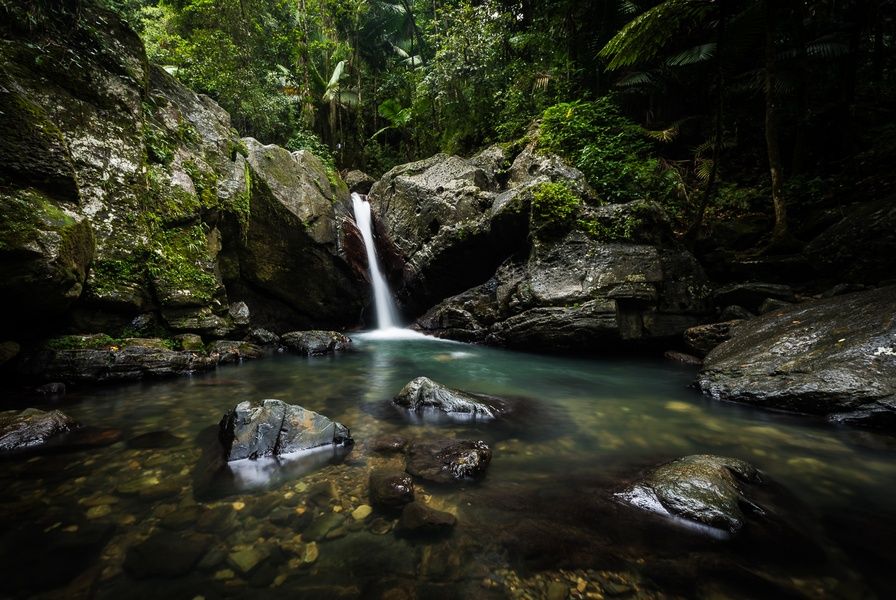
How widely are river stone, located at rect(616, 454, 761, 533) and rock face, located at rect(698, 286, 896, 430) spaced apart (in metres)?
2.00

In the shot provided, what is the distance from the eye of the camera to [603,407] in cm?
454

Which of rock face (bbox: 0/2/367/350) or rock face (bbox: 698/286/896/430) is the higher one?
rock face (bbox: 0/2/367/350)

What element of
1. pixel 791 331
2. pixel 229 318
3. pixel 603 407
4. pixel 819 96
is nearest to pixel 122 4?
pixel 229 318

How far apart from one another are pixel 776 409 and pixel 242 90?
51.3ft

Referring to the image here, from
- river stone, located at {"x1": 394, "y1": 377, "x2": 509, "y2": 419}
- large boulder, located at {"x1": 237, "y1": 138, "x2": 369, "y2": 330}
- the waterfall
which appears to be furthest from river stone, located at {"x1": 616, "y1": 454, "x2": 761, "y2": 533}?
the waterfall

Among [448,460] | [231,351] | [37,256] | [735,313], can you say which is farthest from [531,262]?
[37,256]

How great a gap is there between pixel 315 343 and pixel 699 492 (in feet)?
23.2

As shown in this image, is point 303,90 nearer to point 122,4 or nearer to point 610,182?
point 122,4

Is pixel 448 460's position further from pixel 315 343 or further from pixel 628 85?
pixel 628 85

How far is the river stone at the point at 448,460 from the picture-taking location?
2805mm

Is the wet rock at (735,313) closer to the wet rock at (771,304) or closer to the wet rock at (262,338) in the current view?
the wet rock at (771,304)

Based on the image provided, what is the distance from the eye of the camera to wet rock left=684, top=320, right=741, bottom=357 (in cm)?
636

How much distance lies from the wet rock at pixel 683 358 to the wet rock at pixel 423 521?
6067 mm

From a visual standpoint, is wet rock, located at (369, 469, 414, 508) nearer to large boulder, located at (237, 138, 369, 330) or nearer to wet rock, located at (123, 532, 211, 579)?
wet rock, located at (123, 532, 211, 579)
